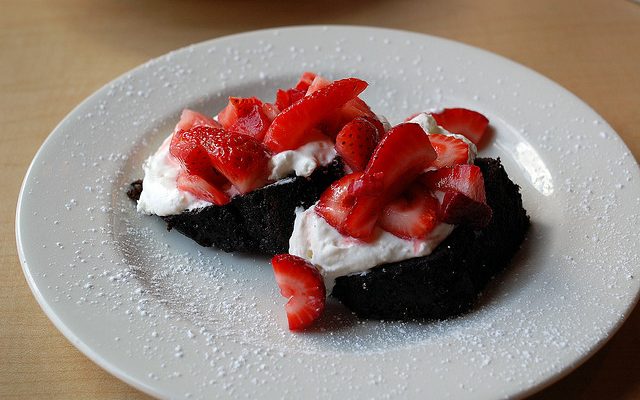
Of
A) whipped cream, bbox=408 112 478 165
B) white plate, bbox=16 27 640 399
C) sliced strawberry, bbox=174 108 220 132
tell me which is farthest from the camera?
sliced strawberry, bbox=174 108 220 132

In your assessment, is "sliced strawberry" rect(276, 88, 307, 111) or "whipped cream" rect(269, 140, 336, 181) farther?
"sliced strawberry" rect(276, 88, 307, 111)

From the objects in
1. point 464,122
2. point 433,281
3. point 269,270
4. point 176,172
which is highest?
point 464,122

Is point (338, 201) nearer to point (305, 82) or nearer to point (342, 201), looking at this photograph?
point (342, 201)

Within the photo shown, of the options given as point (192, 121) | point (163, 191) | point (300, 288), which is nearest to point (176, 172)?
point (163, 191)

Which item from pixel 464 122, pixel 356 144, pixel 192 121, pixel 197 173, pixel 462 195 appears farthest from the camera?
pixel 464 122

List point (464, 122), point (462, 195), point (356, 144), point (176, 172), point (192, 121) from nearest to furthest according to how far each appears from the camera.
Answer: point (462, 195)
point (356, 144)
point (176, 172)
point (192, 121)
point (464, 122)

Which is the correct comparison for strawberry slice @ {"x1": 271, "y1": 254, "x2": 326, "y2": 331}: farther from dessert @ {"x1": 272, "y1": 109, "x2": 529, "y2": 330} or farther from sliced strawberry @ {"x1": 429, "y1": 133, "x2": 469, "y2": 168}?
sliced strawberry @ {"x1": 429, "y1": 133, "x2": 469, "y2": 168}

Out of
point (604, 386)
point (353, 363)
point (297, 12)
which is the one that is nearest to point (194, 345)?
point (353, 363)

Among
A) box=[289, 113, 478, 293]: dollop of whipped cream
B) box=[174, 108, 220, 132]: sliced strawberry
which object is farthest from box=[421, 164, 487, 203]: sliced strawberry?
box=[174, 108, 220, 132]: sliced strawberry
